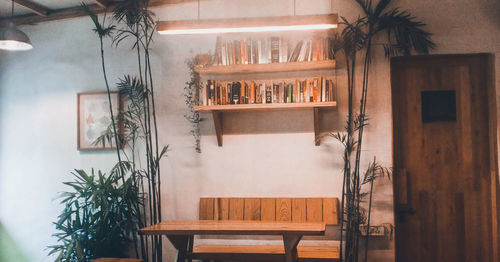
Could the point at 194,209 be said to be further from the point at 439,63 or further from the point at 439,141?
the point at 439,63

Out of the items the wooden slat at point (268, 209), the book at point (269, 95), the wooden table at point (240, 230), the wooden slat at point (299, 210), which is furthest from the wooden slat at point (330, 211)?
the book at point (269, 95)

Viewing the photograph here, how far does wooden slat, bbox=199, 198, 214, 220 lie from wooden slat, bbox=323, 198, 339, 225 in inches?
47.1

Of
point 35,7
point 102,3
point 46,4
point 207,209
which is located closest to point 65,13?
point 46,4

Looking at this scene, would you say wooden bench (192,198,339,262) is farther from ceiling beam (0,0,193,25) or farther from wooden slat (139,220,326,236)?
ceiling beam (0,0,193,25)

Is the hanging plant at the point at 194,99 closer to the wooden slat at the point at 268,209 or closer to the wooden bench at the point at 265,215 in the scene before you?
the wooden bench at the point at 265,215

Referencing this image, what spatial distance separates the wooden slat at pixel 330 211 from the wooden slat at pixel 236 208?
86 cm

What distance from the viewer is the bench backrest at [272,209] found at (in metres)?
4.71

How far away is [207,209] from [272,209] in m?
0.70

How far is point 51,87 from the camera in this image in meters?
5.49

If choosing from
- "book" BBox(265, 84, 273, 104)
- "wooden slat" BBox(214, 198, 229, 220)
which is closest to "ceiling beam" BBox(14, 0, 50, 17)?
"book" BBox(265, 84, 273, 104)

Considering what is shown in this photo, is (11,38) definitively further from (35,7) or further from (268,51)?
(268,51)

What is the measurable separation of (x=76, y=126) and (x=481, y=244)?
4606 millimetres

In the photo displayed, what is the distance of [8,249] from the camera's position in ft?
18.3

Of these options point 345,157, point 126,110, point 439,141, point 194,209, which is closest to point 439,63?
point 439,141
